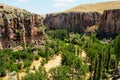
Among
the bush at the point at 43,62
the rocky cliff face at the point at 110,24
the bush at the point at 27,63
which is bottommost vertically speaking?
the bush at the point at 43,62

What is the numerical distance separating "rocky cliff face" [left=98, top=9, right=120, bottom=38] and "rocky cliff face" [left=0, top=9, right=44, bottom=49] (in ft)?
204

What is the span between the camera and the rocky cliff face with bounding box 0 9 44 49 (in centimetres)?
13150

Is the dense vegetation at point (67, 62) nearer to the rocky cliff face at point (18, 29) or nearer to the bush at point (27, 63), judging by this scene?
the bush at point (27, 63)

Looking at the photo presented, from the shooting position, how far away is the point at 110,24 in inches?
7667

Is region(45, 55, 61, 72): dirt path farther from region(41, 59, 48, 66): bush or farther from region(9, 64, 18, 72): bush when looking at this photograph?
region(9, 64, 18, 72): bush

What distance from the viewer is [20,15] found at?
140750 millimetres

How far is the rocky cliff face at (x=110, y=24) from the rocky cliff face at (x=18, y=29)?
62.3m

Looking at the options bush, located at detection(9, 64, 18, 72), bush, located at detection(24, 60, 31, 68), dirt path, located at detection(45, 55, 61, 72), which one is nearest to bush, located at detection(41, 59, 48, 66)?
dirt path, located at detection(45, 55, 61, 72)

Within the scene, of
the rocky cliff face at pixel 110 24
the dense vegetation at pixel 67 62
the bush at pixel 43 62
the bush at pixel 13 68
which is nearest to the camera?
the dense vegetation at pixel 67 62

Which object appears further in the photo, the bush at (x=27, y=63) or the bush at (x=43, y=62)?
the bush at (x=43, y=62)

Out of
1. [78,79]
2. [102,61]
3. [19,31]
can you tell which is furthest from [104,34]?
[78,79]

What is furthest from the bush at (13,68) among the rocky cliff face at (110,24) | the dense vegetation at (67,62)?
the rocky cliff face at (110,24)

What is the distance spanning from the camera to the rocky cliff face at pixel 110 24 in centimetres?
19144

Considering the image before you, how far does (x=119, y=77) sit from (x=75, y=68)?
14.3 m
